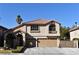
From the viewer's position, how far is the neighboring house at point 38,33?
33.9 metres

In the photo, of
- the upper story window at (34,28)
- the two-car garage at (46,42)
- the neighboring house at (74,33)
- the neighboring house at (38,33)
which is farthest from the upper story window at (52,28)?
the neighboring house at (74,33)

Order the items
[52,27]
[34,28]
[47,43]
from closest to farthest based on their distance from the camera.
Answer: [52,27], [34,28], [47,43]

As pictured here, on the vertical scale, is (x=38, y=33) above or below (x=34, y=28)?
below

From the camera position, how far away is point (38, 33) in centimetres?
3412

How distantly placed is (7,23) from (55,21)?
207 centimetres

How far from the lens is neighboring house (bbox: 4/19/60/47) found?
33.9 meters

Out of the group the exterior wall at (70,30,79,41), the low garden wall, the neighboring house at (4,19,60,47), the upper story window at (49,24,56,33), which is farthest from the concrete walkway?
the upper story window at (49,24,56,33)

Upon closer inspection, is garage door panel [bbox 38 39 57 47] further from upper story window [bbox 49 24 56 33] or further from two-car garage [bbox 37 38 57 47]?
upper story window [bbox 49 24 56 33]

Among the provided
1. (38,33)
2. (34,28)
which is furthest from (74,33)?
(34,28)

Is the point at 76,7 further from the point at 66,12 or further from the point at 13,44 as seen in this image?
the point at 13,44

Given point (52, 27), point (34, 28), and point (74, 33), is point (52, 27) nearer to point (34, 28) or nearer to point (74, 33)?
point (34, 28)

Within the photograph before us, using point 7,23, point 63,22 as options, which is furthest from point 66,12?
point 7,23
